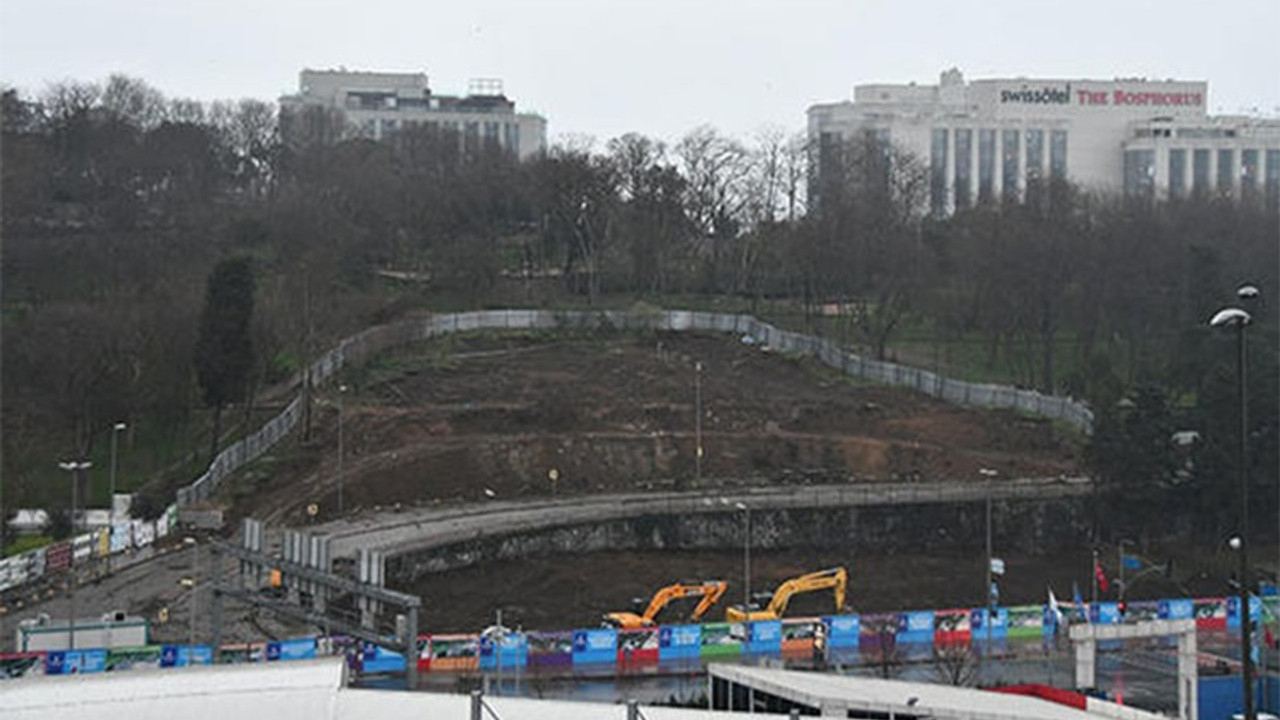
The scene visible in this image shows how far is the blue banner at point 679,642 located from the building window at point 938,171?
51.6m

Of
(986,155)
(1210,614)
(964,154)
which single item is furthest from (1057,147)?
A: (1210,614)

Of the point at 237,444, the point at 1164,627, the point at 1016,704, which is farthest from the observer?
the point at 237,444

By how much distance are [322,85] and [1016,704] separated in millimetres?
92032

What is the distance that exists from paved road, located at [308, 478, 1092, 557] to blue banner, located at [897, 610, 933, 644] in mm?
10639

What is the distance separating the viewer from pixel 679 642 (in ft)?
94.1

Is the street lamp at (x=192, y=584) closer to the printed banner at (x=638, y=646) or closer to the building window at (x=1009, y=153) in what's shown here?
the printed banner at (x=638, y=646)

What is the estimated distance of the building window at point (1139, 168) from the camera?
90.8 m

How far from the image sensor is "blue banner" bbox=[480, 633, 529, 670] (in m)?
27.4

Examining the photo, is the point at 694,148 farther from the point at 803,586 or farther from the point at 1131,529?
the point at 803,586

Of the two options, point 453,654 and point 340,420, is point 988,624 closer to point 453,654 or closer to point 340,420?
point 453,654

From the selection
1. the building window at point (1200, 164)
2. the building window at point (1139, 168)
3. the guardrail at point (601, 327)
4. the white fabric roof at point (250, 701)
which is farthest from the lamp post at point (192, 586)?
the building window at point (1200, 164)

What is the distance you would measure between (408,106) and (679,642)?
253 feet

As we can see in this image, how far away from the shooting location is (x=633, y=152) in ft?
219

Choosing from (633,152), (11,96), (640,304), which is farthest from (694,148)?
(11,96)
